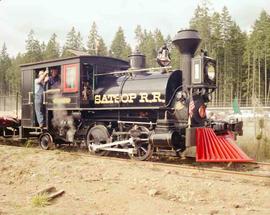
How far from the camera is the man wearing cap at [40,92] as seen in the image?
1330 centimetres

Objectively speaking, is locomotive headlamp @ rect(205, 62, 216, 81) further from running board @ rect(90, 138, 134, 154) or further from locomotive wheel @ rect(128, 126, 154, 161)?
running board @ rect(90, 138, 134, 154)

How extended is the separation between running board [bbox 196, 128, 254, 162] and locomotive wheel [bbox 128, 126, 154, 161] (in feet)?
4.67

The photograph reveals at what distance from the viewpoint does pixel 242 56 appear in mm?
57844

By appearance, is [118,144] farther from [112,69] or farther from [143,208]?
[143,208]

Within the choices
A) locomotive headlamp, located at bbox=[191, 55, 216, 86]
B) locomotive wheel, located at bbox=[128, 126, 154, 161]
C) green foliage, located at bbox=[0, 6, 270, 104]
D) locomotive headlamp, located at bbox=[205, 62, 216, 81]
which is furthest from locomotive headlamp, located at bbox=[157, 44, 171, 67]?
green foliage, located at bbox=[0, 6, 270, 104]

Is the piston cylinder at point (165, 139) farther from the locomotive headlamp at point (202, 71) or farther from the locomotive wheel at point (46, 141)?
the locomotive wheel at point (46, 141)

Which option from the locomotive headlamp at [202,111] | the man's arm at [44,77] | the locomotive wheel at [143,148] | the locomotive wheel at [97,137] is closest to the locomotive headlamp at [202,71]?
the locomotive headlamp at [202,111]

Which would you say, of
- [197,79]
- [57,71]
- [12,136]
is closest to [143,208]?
[197,79]

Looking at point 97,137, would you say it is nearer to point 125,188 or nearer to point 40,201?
point 125,188

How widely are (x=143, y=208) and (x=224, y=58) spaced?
5320 centimetres

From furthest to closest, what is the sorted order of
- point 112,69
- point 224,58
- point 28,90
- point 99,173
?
point 224,58, point 28,90, point 112,69, point 99,173

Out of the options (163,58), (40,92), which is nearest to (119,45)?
(40,92)

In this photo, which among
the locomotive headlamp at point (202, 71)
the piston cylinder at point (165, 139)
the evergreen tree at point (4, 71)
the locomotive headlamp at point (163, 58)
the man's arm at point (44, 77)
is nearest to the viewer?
the piston cylinder at point (165, 139)

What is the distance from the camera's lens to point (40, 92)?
1349cm
